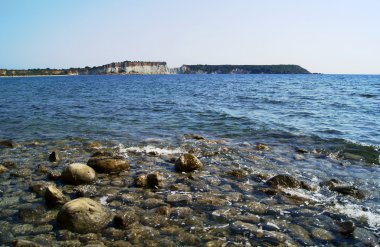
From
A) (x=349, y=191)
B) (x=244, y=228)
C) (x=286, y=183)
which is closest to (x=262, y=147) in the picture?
(x=286, y=183)

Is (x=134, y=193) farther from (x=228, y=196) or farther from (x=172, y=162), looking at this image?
(x=172, y=162)

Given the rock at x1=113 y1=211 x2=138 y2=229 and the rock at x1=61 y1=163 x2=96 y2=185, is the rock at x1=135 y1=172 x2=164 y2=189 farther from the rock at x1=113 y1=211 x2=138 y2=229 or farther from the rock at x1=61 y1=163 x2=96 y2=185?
the rock at x1=113 y1=211 x2=138 y2=229

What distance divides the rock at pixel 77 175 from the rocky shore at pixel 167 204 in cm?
3

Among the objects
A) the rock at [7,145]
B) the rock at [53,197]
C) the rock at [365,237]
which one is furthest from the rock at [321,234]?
the rock at [7,145]

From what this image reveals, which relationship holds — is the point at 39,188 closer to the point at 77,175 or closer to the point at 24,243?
the point at 77,175

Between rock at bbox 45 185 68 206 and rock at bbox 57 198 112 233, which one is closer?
rock at bbox 57 198 112 233

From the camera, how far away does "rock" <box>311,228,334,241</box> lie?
7.11m

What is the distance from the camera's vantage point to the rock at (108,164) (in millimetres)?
11138

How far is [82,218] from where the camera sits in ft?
23.6

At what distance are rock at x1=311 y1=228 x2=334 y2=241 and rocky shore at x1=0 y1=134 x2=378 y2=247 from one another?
4cm

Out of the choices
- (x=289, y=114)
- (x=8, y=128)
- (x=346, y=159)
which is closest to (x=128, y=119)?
(x=8, y=128)

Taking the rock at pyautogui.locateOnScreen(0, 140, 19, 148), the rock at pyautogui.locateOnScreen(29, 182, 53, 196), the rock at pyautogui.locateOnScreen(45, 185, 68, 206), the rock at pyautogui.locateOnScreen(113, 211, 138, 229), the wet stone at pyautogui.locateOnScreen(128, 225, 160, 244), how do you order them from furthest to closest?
the rock at pyautogui.locateOnScreen(0, 140, 19, 148), the rock at pyautogui.locateOnScreen(29, 182, 53, 196), the rock at pyautogui.locateOnScreen(45, 185, 68, 206), the rock at pyautogui.locateOnScreen(113, 211, 138, 229), the wet stone at pyautogui.locateOnScreen(128, 225, 160, 244)

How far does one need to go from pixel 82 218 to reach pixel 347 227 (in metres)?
6.44

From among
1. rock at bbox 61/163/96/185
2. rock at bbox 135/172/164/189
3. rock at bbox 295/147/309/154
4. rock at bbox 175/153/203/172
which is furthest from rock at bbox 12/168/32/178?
rock at bbox 295/147/309/154
